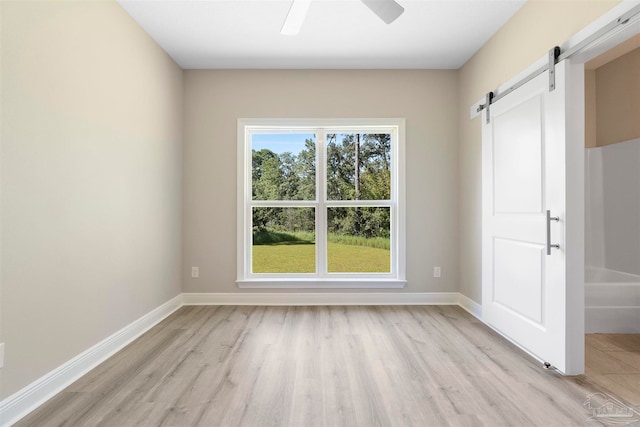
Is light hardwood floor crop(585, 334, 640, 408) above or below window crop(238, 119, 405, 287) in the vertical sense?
below

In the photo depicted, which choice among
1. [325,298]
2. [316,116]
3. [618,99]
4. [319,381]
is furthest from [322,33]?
[618,99]

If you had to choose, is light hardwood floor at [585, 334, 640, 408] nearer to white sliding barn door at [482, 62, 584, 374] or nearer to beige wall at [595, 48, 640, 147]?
white sliding barn door at [482, 62, 584, 374]

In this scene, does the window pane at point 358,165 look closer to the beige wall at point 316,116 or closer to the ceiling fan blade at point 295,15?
the beige wall at point 316,116

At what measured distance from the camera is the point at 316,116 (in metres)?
4.05

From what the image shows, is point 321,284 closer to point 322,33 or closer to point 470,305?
point 470,305

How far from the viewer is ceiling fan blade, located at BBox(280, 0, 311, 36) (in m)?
1.98

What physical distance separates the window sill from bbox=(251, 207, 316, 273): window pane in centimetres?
→ 18

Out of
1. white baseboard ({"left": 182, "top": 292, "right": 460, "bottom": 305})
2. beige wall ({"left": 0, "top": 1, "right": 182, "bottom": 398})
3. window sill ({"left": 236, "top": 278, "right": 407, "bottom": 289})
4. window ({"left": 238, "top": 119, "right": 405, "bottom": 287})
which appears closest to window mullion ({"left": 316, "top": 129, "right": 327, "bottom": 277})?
window ({"left": 238, "top": 119, "right": 405, "bottom": 287})

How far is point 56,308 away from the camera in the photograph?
210cm

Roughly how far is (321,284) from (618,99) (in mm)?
3567

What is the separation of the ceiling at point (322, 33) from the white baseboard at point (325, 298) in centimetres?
257

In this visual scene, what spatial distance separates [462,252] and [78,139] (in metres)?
3.70

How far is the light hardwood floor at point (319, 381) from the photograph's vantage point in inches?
71.7

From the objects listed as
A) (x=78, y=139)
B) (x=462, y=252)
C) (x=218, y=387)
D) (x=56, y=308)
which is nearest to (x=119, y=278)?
(x=56, y=308)
